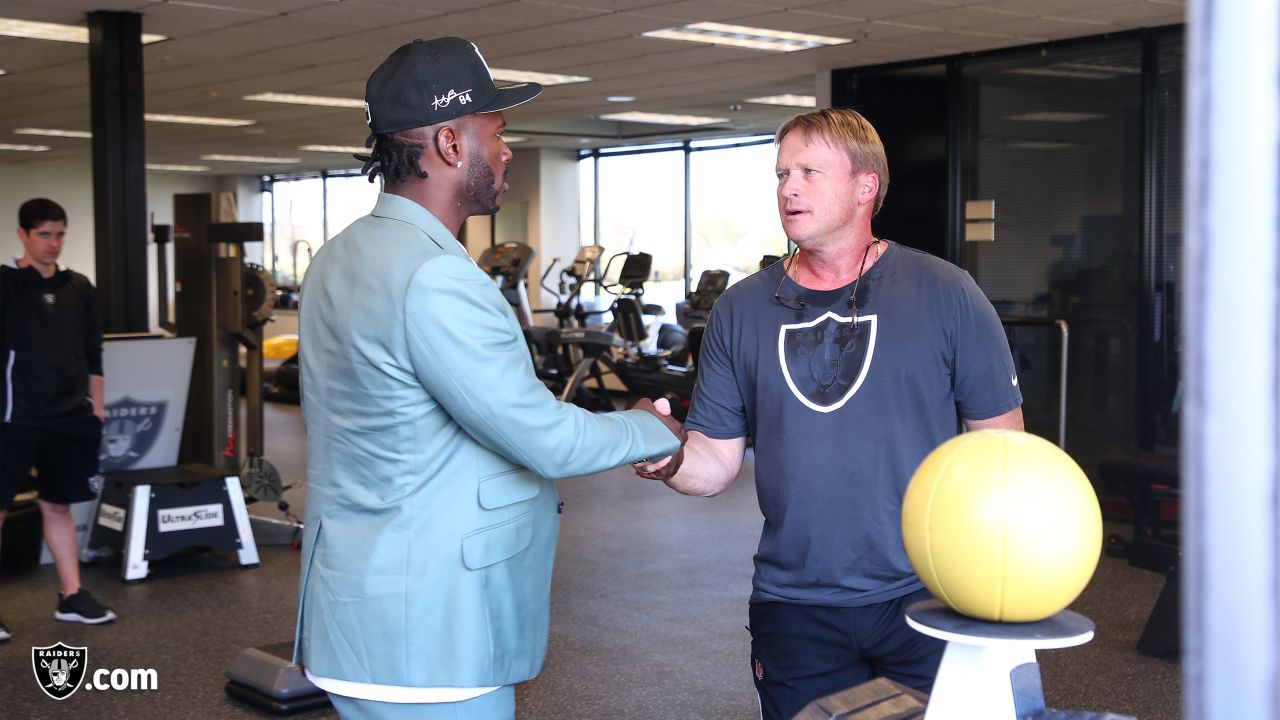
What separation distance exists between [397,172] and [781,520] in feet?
2.68

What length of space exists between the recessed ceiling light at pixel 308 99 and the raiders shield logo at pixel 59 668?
20.3 feet

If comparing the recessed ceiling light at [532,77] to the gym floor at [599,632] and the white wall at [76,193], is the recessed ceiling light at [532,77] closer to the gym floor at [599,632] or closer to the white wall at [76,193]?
the gym floor at [599,632]

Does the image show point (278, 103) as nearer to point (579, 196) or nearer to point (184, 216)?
point (184, 216)

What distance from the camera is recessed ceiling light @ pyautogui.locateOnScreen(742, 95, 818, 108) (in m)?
10.2

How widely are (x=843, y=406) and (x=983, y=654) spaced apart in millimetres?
824

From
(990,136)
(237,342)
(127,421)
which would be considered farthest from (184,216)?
(990,136)

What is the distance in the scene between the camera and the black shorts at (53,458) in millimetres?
4520

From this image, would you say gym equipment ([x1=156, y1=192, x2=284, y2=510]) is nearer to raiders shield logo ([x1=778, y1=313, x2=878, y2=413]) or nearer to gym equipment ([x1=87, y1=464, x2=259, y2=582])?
gym equipment ([x1=87, y1=464, x2=259, y2=582])

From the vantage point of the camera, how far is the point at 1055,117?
7.54 m

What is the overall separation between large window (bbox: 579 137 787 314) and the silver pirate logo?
745cm

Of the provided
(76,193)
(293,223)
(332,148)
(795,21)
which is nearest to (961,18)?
(795,21)

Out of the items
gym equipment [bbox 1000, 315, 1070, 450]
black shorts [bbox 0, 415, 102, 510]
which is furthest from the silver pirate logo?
gym equipment [bbox 1000, 315, 1070, 450]

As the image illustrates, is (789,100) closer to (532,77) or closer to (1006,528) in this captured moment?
(532,77)

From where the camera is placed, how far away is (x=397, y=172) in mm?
1699
